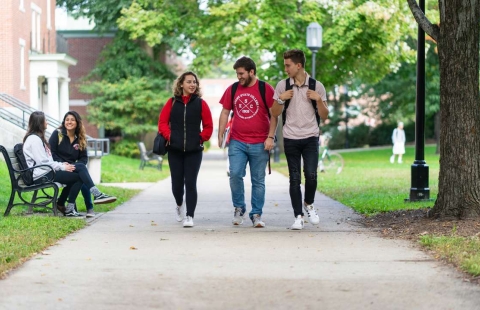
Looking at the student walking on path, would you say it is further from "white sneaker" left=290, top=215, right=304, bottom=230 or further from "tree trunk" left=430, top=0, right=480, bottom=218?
"tree trunk" left=430, top=0, right=480, bottom=218

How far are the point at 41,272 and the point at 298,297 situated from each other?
2218 millimetres

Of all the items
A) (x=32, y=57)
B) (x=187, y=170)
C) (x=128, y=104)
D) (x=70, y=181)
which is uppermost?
(x=32, y=57)

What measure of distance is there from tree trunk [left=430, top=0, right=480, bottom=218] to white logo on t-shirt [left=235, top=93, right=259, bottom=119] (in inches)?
87.1

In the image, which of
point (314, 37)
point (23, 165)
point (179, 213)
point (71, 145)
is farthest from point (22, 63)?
point (179, 213)

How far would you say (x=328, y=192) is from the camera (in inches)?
696

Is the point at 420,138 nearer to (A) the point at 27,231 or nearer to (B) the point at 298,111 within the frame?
(B) the point at 298,111

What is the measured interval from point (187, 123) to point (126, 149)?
32.2 m

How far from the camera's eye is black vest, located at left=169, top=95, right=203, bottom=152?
1092 centimetres

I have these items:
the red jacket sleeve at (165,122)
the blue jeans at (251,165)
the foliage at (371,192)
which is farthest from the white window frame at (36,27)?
the blue jeans at (251,165)

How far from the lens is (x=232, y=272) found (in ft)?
24.8

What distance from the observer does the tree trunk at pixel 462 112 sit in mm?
10633

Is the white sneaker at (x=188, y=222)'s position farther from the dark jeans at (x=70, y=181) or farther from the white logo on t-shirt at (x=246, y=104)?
the dark jeans at (x=70, y=181)

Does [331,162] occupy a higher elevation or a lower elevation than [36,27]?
lower

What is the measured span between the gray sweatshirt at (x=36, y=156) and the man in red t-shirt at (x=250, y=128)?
248 cm
